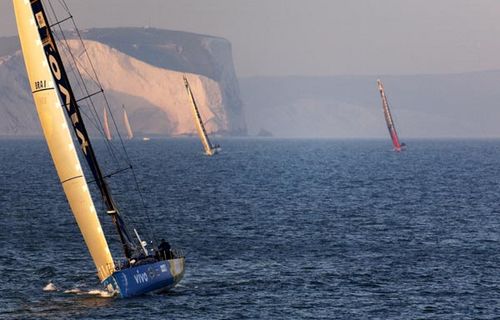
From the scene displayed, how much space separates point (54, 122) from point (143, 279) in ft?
23.1

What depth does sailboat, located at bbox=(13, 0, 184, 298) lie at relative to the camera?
38844 mm

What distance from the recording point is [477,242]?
193 feet

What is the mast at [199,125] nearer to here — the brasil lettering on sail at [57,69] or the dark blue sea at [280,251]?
the dark blue sea at [280,251]

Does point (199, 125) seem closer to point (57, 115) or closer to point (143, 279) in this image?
point (143, 279)

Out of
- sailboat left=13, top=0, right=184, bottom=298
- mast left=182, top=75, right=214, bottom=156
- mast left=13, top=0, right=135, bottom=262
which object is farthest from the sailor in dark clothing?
mast left=182, top=75, right=214, bottom=156

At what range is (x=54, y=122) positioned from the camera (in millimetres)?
39281

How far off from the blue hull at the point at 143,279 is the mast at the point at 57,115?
584 millimetres

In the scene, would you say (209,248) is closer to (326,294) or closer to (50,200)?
(326,294)

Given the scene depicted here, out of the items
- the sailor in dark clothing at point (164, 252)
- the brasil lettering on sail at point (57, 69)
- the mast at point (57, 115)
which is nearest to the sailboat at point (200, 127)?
the sailor in dark clothing at point (164, 252)

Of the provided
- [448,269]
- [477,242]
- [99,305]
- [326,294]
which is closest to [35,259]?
[99,305]

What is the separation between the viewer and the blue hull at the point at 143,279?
4041 cm

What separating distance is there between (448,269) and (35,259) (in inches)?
778

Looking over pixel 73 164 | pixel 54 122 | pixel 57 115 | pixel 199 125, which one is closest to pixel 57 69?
pixel 57 115

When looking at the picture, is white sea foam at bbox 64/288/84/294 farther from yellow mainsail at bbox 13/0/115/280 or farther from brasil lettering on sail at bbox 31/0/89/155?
brasil lettering on sail at bbox 31/0/89/155
